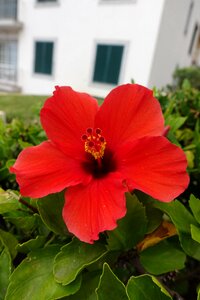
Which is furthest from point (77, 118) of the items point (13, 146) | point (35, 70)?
point (35, 70)

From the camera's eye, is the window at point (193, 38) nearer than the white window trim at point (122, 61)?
No

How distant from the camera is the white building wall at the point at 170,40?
10.5m

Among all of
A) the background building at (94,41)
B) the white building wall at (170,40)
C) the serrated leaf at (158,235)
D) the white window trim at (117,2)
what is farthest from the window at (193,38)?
the serrated leaf at (158,235)

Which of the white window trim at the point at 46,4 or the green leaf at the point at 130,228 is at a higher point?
the white window trim at the point at 46,4

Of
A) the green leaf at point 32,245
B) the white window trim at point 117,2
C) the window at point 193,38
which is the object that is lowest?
the green leaf at point 32,245

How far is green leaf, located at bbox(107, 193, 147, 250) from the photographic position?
573mm

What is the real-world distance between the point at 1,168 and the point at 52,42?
12.9 metres

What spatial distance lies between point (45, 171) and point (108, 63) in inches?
449

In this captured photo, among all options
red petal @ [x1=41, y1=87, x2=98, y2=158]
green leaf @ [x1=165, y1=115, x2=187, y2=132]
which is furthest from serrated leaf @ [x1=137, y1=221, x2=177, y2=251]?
green leaf @ [x1=165, y1=115, x2=187, y2=132]

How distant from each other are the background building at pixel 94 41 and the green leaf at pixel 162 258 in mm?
10426

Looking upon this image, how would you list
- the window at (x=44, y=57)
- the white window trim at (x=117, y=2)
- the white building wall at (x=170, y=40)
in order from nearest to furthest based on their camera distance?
the white building wall at (x=170, y=40)
the white window trim at (x=117, y=2)
the window at (x=44, y=57)

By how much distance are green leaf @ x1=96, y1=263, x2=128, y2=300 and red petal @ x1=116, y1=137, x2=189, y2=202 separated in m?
0.15

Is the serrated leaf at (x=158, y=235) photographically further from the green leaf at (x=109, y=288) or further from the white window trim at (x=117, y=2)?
the white window trim at (x=117, y=2)

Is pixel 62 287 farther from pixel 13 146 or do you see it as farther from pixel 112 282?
pixel 13 146
